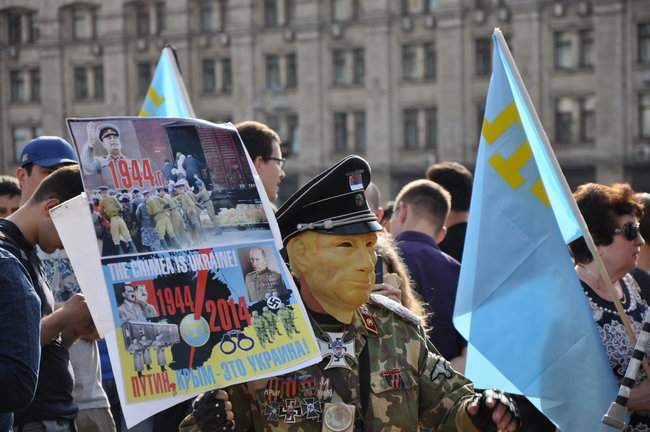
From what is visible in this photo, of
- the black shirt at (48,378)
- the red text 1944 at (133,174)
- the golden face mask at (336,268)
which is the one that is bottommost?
the black shirt at (48,378)

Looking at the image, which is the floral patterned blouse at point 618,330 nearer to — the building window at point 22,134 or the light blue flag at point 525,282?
the light blue flag at point 525,282

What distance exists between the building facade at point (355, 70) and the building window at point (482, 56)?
7 centimetres

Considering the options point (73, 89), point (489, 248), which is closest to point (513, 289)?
point (489, 248)

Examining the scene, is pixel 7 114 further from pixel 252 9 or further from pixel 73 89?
pixel 252 9

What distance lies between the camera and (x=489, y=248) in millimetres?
5840

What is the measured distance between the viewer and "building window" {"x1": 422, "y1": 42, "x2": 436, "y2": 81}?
42.8 metres

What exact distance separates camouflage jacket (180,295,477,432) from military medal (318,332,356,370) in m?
0.02

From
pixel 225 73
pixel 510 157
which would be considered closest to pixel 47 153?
pixel 510 157

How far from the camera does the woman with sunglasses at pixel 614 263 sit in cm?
544

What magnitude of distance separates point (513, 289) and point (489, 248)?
0.26 metres

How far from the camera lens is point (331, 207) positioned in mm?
4074

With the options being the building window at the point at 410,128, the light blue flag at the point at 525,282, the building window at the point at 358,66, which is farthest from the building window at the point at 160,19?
the light blue flag at the point at 525,282

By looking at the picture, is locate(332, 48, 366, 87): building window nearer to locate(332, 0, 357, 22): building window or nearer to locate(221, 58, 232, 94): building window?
locate(332, 0, 357, 22): building window

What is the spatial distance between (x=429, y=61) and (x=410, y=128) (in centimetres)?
269
